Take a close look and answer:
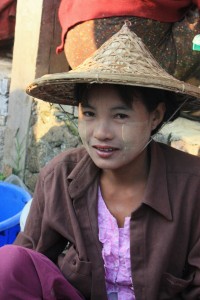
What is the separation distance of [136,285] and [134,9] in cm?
154

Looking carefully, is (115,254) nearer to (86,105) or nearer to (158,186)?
(158,186)

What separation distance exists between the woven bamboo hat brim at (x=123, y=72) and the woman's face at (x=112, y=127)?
3.9 inches

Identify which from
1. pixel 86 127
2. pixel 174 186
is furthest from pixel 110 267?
pixel 86 127

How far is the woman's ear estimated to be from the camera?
1.77 meters

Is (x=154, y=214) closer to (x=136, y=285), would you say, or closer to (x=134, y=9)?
(x=136, y=285)

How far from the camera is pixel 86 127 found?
1.72 m

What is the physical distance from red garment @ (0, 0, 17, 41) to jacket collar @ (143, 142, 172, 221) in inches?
124

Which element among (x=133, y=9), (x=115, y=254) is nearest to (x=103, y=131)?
(x=115, y=254)

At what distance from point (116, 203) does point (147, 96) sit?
0.43 metres

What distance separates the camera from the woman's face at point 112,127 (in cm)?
166

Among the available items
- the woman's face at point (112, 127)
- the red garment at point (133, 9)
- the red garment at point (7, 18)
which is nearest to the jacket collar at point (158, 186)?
the woman's face at point (112, 127)

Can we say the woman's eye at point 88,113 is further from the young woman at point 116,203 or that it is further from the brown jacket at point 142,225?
the brown jacket at point 142,225

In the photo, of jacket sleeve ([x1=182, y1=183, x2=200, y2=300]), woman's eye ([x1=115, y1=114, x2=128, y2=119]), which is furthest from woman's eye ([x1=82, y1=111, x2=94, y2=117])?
jacket sleeve ([x1=182, y1=183, x2=200, y2=300])

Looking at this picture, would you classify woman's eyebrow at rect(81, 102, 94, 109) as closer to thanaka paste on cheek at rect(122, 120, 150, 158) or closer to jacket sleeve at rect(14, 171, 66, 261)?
thanaka paste on cheek at rect(122, 120, 150, 158)
